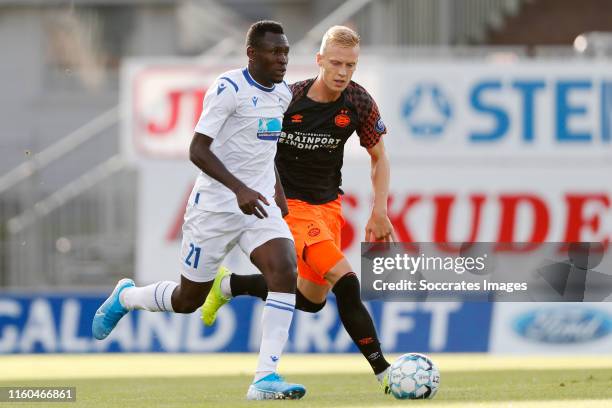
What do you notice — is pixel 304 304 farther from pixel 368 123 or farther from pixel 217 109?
pixel 217 109

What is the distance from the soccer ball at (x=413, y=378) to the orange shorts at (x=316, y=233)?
981mm

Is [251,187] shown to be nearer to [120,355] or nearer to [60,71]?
[120,355]

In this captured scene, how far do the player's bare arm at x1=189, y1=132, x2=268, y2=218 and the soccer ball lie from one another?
1.18 m

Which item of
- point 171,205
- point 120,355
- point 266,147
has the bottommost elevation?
point 120,355

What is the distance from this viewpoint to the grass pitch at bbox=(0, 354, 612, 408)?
29.1 ft

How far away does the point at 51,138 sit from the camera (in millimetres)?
34125

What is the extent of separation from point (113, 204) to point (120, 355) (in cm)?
474

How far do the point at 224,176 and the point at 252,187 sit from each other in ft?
1.11

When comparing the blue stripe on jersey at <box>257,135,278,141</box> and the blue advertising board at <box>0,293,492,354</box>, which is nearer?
the blue stripe on jersey at <box>257,135,278,141</box>

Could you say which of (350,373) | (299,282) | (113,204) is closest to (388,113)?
(113,204)

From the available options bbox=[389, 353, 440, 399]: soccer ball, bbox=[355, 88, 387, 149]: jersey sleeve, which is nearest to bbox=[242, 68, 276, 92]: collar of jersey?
bbox=[355, 88, 387, 149]: jersey sleeve

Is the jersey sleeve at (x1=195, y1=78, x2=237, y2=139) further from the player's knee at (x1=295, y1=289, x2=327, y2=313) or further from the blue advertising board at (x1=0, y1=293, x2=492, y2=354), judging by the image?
the blue advertising board at (x1=0, y1=293, x2=492, y2=354)

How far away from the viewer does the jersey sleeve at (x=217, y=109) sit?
28.1 ft

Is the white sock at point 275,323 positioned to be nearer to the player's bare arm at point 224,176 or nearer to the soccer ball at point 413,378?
the player's bare arm at point 224,176
